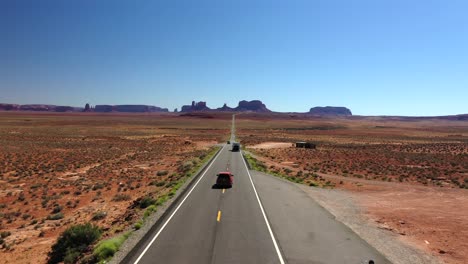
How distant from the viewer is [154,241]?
1491cm

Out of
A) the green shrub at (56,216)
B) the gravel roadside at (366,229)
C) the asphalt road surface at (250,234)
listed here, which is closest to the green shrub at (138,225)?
the asphalt road surface at (250,234)

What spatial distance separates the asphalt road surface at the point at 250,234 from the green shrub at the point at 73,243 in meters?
3.14

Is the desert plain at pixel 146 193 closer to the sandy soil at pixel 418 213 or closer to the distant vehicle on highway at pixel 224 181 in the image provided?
the sandy soil at pixel 418 213

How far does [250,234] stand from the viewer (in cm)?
1609

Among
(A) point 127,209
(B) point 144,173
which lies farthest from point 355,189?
(B) point 144,173

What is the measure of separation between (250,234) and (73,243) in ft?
27.9

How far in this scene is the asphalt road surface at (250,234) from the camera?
13391mm

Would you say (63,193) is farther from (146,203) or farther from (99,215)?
(146,203)

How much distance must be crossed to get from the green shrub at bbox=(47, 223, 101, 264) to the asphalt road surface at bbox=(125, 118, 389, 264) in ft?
10.3

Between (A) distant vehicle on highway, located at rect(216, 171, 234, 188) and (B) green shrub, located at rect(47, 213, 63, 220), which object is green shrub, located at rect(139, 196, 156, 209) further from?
(A) distant vehicle on highway, located at rect(216, 171, 234, 188)

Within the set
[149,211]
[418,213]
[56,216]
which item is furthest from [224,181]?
[418,213]

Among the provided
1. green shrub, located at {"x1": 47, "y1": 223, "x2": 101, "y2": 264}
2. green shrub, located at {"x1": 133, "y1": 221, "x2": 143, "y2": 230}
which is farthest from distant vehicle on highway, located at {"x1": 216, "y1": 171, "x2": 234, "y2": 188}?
green shrub, located at {"x1": 47, "y1": 223, "x2": 101, "y2": 264}

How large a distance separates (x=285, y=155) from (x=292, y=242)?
46781mm

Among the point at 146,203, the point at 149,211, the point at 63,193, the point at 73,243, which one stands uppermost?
the point at 149,211
